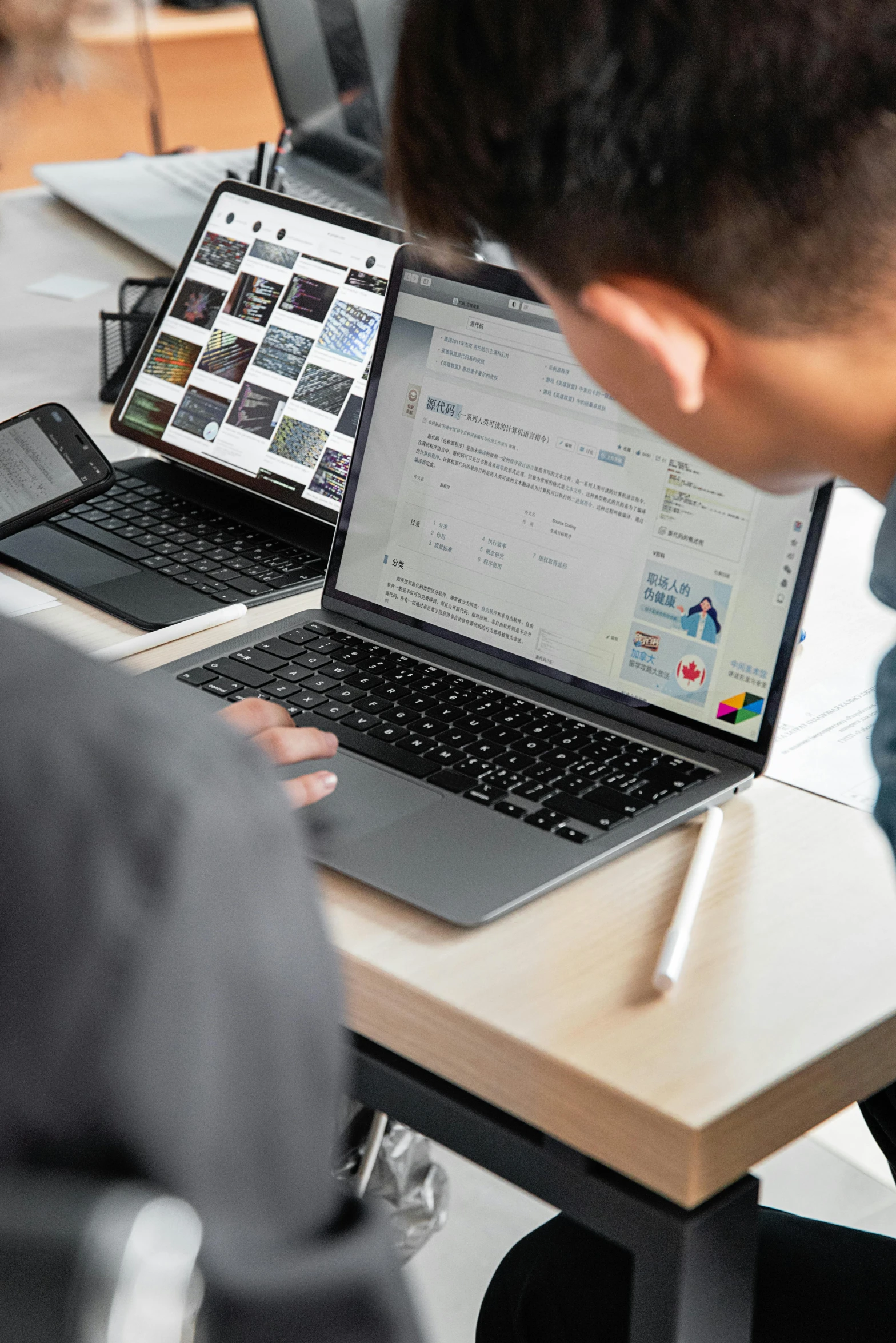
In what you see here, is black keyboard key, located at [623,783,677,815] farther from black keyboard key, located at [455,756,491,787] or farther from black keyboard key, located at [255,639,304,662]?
black keyboard key, located at [255,639,304,662]

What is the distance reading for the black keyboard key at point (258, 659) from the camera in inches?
37.0

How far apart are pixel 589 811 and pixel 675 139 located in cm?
39

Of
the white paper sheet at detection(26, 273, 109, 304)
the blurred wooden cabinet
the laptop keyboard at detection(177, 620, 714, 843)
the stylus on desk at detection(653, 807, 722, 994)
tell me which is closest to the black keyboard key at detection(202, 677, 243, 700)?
A: the laptop keyboard at detection(177, 620, 714, 843)

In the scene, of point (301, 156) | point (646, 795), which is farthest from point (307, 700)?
point (301, 156)

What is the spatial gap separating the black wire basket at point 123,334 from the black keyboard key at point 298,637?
0.51 m

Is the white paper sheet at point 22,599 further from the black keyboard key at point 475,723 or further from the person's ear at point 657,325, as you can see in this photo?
the person's ear at point 657,325

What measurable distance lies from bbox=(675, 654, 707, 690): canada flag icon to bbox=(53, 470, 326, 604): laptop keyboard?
353 millimetres

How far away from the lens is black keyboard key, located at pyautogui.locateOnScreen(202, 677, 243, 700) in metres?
0.91

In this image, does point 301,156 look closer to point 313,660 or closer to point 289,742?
point 313,660

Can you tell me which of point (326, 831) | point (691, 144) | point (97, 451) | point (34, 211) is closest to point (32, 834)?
point (691, 144)

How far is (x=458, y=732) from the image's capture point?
2.85 feet

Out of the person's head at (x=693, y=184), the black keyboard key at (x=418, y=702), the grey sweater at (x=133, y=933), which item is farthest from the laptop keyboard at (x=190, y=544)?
the grey sweater at (x=133, y=933)

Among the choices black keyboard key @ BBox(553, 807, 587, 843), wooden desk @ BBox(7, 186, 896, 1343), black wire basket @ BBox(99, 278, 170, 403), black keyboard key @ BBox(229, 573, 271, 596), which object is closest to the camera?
wooden desk @ BBox(7, 186, 896, 1343)

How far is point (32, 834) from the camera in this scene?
0.27 meters
